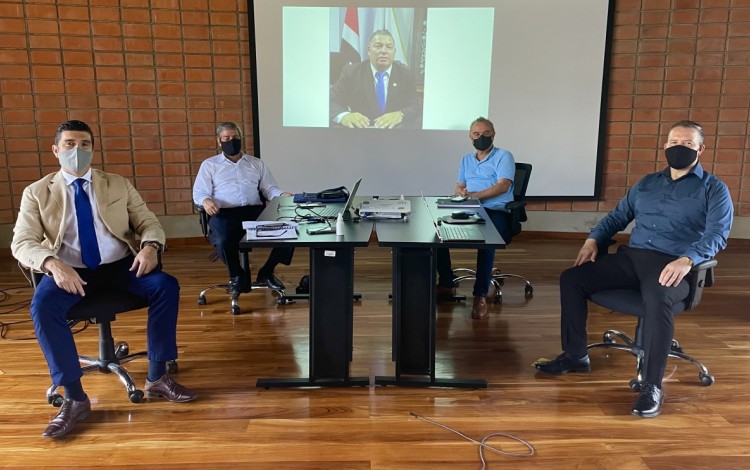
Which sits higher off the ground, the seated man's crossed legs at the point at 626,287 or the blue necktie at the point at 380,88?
the blue necktie at the point at 380,88

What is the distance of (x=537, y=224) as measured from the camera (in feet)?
18.9

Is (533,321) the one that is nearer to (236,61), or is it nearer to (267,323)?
(267,323)

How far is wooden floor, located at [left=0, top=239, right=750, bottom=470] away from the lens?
A: 227 cm

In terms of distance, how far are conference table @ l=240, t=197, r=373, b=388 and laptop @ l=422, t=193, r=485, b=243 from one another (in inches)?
13.6

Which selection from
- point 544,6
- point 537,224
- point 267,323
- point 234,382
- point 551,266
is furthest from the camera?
point 537,224

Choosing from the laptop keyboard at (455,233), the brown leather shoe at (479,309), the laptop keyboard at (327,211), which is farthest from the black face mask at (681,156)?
the laptop keyboard at (327,211)

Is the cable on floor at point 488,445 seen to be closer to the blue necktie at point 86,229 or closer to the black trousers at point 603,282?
the black trousers at point 603,282

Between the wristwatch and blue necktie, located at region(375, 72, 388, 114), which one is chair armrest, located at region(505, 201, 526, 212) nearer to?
blue necktie, located at region(375, 72, 388, 114)

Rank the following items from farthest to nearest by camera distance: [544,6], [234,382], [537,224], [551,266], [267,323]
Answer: [537,224] < [544,6] < [551,266] < [267,323] < [234,382]

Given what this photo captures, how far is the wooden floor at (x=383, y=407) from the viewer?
2268 millimetres

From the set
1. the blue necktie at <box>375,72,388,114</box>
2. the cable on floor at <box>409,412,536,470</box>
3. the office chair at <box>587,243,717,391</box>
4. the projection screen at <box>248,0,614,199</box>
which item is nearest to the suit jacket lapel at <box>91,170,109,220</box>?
the cable on floor at <box>409,412,536,470</box>

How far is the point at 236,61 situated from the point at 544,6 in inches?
109

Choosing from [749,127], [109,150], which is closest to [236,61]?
[109,150]

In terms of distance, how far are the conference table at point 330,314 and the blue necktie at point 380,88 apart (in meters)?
2.81
